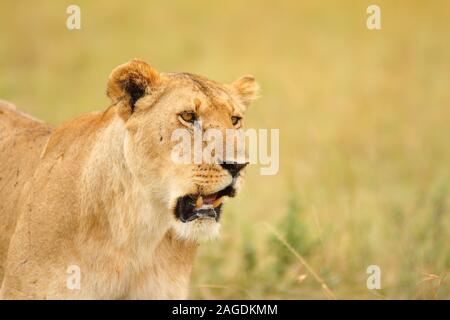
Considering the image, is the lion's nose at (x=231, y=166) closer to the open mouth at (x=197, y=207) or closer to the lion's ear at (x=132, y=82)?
the open mouth at (x=197, y=207)

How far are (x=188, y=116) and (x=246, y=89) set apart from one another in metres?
0.73

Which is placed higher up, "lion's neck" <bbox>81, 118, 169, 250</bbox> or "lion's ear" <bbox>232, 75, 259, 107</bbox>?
"lion's ear" <bbox>232, 75, 259, 107</bbox>

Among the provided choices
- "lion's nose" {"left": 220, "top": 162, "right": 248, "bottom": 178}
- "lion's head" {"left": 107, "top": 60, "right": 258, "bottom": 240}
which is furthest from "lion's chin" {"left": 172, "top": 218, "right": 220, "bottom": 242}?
"lion's nose" {"left": 220, "top": 162, "right": 248, "bottom": 178}

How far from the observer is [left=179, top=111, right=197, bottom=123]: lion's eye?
4.94 m

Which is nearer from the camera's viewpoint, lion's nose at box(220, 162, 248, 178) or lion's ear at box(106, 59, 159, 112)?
lion's nose at box(220, 162, 248, 178)

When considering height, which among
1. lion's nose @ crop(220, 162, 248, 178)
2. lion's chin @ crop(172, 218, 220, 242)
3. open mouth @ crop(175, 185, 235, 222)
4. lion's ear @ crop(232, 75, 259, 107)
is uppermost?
lion's ear @ crop(232, 75, 259, 107)

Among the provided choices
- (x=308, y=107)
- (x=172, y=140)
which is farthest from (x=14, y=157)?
(x=308, y=107)

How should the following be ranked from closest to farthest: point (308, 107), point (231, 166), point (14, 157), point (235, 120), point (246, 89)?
point (231, 166)
point (235, 120)
point (246, 89)
point (14, 157)
point (308, 107)

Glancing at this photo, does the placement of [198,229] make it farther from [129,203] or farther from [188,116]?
[188,116]

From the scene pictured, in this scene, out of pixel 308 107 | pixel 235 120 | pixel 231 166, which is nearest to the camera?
pixel 231 166

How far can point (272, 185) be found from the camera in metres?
10.8

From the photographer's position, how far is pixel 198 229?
4898mm

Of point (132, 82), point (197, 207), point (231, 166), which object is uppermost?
point (132, 82)

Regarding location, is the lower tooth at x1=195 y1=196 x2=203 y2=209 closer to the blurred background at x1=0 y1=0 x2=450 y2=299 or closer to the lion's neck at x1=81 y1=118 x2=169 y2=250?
the lion's neck at x1=81 y1=118 x2=169 y2=250
